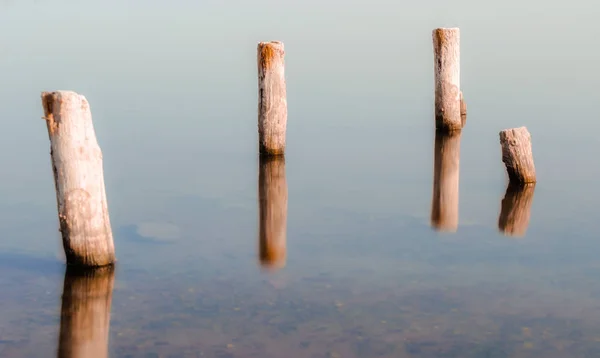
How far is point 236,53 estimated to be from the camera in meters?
29.0

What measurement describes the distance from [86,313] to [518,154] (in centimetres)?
662

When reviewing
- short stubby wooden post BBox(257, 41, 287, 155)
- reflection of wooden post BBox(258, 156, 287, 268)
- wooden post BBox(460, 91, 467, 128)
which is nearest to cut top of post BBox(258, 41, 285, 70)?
short stubby wooden post BBox(257, 41, 287, 155)

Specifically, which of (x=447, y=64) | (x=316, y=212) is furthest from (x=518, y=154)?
(x=447, y=64)

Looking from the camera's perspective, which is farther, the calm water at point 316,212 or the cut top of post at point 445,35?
the cut top of post at point 445,35

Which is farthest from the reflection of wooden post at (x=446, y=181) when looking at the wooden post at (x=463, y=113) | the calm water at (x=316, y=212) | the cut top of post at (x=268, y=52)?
the cut top of post at (x=268, y=52)

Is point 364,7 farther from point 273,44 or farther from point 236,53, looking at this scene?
point 273,44

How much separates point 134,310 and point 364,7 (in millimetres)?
31054

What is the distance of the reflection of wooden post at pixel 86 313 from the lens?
850 centimetres

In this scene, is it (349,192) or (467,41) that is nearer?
(349,192)

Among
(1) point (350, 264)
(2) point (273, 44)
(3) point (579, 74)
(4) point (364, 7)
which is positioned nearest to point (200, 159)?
(2) point (273, 44)

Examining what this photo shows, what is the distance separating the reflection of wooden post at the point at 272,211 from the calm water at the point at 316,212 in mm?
50

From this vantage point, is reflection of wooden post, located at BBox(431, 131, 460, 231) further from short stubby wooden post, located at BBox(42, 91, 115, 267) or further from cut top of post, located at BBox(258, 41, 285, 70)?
short stubby wooden post, located at BBox(42, 91, 115, 267)

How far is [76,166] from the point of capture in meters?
9.55

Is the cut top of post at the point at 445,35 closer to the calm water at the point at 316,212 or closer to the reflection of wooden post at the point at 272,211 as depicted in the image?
the calm water at the point at 316,212
